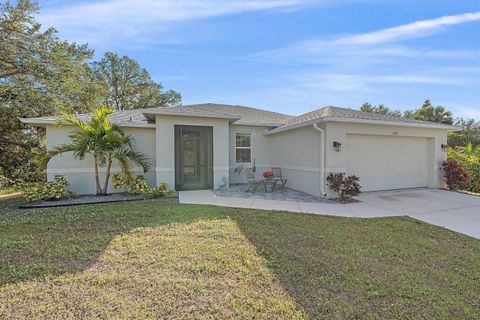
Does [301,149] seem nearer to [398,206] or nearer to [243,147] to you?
[243,147]

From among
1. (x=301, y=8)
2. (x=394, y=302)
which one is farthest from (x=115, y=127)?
(x=394, y=302)

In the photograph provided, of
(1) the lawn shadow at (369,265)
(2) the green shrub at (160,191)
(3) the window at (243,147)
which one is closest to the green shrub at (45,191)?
(2) the green shrub at (160,191)

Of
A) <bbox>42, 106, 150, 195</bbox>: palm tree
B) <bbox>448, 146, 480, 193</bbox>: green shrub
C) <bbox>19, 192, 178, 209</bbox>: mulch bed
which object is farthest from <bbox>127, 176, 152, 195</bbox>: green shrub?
<bbox>448, 146, 480, 193</bbox>: green shrub

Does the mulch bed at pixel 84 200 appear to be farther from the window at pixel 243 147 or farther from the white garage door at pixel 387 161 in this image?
the white garage door at pixel 387 161

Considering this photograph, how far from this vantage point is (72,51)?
1062 centimetres

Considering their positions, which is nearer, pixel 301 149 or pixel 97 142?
pixel 97 142

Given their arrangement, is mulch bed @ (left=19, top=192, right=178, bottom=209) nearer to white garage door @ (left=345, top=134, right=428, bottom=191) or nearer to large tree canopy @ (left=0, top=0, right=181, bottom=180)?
large tree canopy @ (left=0, top=0, right=181, bottom=180)

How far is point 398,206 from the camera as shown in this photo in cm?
733

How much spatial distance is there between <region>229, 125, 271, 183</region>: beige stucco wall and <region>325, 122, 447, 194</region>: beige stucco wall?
4577 mm

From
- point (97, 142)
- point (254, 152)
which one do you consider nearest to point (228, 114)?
point (254, 152)

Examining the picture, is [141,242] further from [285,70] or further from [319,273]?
[285,70]

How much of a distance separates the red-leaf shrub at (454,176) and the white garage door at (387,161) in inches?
29.5

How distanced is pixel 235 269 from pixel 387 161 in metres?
9.17

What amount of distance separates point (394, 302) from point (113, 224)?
5.40 meters
